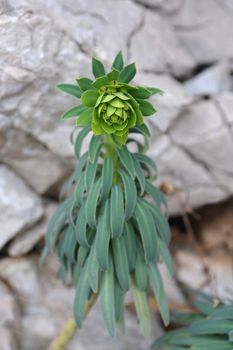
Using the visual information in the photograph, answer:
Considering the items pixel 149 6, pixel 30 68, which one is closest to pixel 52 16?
pixel 30 68

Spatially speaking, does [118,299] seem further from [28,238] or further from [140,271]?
[28,238]

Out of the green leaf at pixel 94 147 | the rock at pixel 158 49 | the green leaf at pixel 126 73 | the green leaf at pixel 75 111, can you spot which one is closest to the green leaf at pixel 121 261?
the green leaf at pixel 94 147

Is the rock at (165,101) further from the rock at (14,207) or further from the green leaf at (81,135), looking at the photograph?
the rock at (14,207)

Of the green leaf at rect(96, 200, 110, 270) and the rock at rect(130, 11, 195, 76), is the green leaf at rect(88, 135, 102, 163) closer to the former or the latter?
the green leaf at rect(96, 200, 110, 270)

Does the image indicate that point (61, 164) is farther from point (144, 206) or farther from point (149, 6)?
point (149, 6)

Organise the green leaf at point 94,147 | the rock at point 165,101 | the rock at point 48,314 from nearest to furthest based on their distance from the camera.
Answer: the green leaf at point 94,147 → the rock at point 48,314 → the rock at point 165,101
